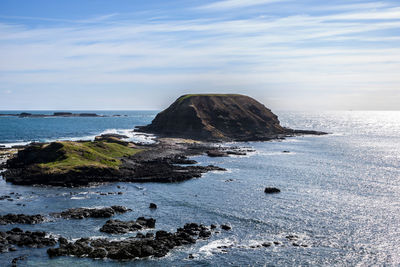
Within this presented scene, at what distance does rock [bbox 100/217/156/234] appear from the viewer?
176 feet

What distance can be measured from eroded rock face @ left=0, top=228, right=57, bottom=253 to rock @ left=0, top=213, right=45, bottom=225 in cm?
570

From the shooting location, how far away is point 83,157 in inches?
3939

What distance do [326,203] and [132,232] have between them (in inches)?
1548

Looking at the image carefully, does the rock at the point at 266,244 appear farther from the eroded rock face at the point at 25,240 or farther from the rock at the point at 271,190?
the rock at the point at 271,190

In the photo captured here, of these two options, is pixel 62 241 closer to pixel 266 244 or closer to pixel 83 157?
pixel 266 244

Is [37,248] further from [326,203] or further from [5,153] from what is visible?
[5,153]

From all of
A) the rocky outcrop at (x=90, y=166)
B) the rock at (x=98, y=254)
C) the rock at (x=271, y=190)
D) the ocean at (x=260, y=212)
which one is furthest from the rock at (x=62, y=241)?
the rock at (x=271, y=190)

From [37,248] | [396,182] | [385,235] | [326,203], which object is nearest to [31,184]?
[37,248]

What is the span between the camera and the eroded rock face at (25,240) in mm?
48188

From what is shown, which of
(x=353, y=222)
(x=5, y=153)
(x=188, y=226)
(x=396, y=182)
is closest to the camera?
(x=188, y=226)

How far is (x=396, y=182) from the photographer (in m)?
92.7

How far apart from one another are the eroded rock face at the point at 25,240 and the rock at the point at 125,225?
775 cm

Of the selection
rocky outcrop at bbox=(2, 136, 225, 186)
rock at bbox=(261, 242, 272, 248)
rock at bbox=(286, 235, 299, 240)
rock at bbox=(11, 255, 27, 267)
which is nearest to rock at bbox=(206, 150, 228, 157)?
rocky outcrop at bbox=(2, 136, 225, 186)

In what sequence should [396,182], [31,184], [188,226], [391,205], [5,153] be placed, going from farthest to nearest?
[5,153] → [396,182] → [31,184] → [391,205] → [188,226]
